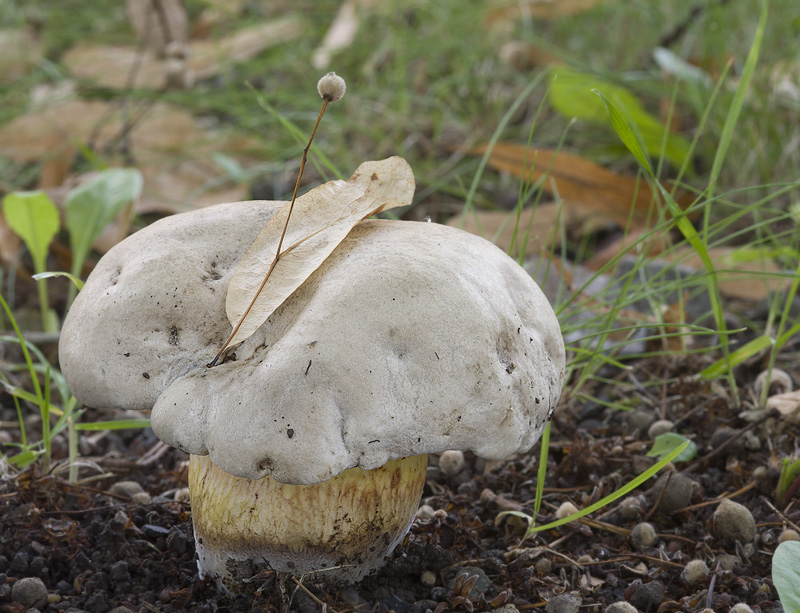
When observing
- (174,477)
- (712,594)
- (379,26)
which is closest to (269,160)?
(379,26)

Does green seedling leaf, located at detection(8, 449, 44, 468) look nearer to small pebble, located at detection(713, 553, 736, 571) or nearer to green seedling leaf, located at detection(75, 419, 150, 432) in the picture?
green seedling leaf, located at detection(75, 419, 150, 432)

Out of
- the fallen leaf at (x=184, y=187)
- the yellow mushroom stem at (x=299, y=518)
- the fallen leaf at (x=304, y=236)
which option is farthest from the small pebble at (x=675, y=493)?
the fallen leaf at (x=184, y=187)

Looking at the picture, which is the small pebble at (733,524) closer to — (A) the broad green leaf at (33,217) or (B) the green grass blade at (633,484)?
(B) the green grass blade at (633,484)

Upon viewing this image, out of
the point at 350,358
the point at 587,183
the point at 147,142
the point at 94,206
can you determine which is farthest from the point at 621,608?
the point at 147,142

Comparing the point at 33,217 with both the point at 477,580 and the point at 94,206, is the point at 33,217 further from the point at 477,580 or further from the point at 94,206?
the point at 477,580

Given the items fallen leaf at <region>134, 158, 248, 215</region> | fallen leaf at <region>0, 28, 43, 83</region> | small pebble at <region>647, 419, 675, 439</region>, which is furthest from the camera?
fallen leaf at <region>0, 28, 43, 83</region>

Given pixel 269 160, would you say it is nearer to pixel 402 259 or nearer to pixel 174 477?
pixel 174 477

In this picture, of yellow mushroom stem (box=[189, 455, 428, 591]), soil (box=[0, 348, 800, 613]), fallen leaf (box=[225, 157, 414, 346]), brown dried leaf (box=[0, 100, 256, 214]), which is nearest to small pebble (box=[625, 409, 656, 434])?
soil (box=[0, 348, 800, 613])
